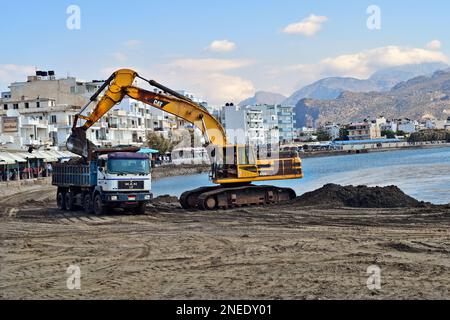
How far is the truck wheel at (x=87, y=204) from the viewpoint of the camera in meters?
29.0

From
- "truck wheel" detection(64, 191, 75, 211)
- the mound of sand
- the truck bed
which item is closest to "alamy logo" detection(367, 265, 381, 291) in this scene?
the mound of sand

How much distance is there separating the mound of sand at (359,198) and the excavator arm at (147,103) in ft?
15.9

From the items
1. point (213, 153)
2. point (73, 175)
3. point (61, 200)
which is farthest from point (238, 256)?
point (61, 200)

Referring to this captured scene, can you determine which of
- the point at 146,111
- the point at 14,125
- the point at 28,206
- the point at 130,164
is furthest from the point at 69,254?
the point at 146,111

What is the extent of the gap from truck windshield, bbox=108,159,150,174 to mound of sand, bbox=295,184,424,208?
282 inches

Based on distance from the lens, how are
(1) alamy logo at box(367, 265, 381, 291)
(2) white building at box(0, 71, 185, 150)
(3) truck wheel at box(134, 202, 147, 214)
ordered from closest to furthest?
(1) alamy logo at box(367, 265, 381, 291), (3) truck wheel at box(134, 202, 147, 214), (2) white building at box(0, 71, 185, 150)

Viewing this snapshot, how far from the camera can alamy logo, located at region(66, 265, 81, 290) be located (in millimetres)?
12027

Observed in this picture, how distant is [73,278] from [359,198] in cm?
1747

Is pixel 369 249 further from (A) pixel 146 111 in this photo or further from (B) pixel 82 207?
(A) pixel 146 111

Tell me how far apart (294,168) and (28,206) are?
51.4ft

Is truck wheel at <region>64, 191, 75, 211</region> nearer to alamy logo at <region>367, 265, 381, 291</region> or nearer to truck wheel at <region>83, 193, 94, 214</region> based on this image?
truck wheel at <region>83, 193, 94, 214</region>

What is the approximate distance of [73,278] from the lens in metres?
12.8
